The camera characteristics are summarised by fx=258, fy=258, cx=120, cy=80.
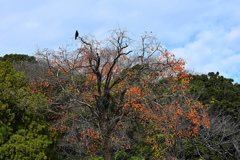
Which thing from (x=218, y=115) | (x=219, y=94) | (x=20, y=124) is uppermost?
(x=219, y=94)

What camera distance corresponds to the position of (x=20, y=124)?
49.7 ft

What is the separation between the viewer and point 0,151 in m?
13.3

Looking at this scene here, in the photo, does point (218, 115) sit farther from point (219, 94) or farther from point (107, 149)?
point (107, 149)

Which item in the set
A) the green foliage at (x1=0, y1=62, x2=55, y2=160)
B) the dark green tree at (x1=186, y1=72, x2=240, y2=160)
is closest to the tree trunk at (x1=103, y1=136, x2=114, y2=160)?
the green foliage at (x1=0, y1=62, x2=55, y2=160)

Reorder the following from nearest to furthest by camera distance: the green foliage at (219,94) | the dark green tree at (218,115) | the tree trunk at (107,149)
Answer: the tree trunk at (107,149), the dark green tree at (218,115), the green foliage at (219,94)

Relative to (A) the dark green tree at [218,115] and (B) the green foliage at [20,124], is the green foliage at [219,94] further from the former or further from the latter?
(B) the green foliage at [20,124]

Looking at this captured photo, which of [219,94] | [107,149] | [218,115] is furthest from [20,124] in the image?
[219,94]

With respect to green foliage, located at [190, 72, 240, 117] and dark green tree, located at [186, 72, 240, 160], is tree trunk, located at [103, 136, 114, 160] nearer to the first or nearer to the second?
dark green tree, located at [186, 72, 240, 160]

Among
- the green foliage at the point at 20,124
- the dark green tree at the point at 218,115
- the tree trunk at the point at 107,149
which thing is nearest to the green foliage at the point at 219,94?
the dark green tree at the point at 218,115

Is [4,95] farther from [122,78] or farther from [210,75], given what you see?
[210,75]

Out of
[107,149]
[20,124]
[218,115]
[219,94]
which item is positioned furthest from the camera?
[219,94]

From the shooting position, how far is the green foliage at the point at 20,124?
540 inches

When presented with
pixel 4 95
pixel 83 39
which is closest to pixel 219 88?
pixel 83 39

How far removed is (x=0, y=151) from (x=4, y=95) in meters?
3.02
